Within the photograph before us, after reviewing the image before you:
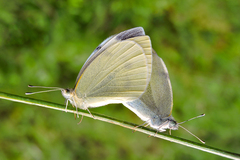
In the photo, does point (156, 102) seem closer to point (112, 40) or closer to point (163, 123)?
point (163, 123)

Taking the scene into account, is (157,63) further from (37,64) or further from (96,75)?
(37,64)

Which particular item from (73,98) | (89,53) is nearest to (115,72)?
→ (73,98)

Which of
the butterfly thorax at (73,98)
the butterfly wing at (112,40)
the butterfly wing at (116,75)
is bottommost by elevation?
the butterfly thorax at (73,98)

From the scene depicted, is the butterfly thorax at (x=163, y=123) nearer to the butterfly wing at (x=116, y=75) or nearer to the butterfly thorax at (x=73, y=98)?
the butterfly wing at (x=116, y=75)

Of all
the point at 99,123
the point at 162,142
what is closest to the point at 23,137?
the point at 99,123

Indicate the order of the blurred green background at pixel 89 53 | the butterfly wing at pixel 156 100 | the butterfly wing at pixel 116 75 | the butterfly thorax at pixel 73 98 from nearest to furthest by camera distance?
the butterfly thorax at pixel 73 98 → the butterfly wing at pixel 116 75 → the butterfly wing at pixel 156 100 → the blurred green background at pixel 89 53

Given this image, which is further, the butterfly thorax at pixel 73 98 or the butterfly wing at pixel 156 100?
the butterfly wing at pixel 156 100

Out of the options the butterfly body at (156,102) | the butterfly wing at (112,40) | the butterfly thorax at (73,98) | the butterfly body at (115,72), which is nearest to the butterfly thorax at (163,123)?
the butterfly body at (156,102)

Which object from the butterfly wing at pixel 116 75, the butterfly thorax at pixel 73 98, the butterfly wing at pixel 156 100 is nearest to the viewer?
the butterfly thorax at pixel 73 98
